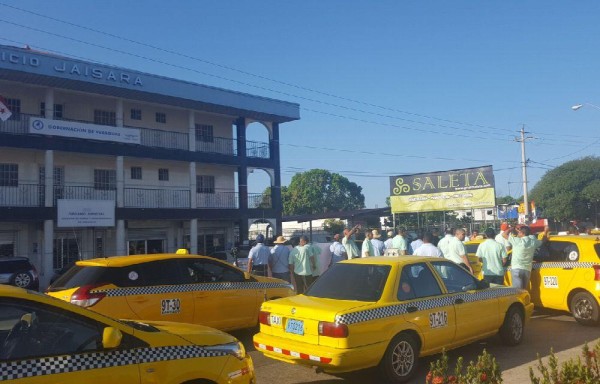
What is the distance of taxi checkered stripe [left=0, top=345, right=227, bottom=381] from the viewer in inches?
132

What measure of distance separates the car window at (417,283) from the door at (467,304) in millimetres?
214

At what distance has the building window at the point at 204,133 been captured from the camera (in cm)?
2888

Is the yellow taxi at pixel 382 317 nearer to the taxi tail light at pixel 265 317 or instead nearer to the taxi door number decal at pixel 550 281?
the taxi tail light at pixel 265 317

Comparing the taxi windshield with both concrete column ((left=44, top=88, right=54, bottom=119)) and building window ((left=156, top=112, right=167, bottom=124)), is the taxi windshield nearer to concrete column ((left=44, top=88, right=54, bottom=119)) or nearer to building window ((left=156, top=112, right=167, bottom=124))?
concrete column ((left=44, top=88, right=54, bottom=119))

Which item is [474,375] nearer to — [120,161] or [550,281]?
[550,281]

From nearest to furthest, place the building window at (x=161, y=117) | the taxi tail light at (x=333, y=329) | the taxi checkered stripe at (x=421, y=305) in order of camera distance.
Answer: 1. the taxi tail light at (x=333, y=329)
2. the taxi checkered stripe at (x=421, y=305)
3. the building window at (x=161, y=117)

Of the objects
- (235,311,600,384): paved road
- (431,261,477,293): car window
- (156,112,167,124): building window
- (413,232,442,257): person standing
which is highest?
(156,112,167,124): building window

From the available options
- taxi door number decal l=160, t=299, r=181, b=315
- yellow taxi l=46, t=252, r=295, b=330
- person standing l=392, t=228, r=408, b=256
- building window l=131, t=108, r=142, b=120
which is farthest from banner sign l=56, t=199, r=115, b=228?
taxi door number decal l=160, t=299, r=181, b=315

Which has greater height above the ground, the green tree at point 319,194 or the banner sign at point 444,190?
the green tree at point 319,194

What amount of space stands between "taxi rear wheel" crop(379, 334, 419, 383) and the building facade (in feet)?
61.9

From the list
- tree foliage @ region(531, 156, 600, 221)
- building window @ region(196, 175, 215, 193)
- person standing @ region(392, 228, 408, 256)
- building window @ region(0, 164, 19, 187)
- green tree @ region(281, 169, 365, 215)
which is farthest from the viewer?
green tree @ region(281, 169, 365, 215)

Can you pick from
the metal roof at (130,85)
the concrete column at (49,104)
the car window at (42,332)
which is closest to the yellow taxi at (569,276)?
the car window at (42,332)

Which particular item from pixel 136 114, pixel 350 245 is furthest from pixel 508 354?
pixel 136 114

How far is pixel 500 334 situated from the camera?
768 cm
